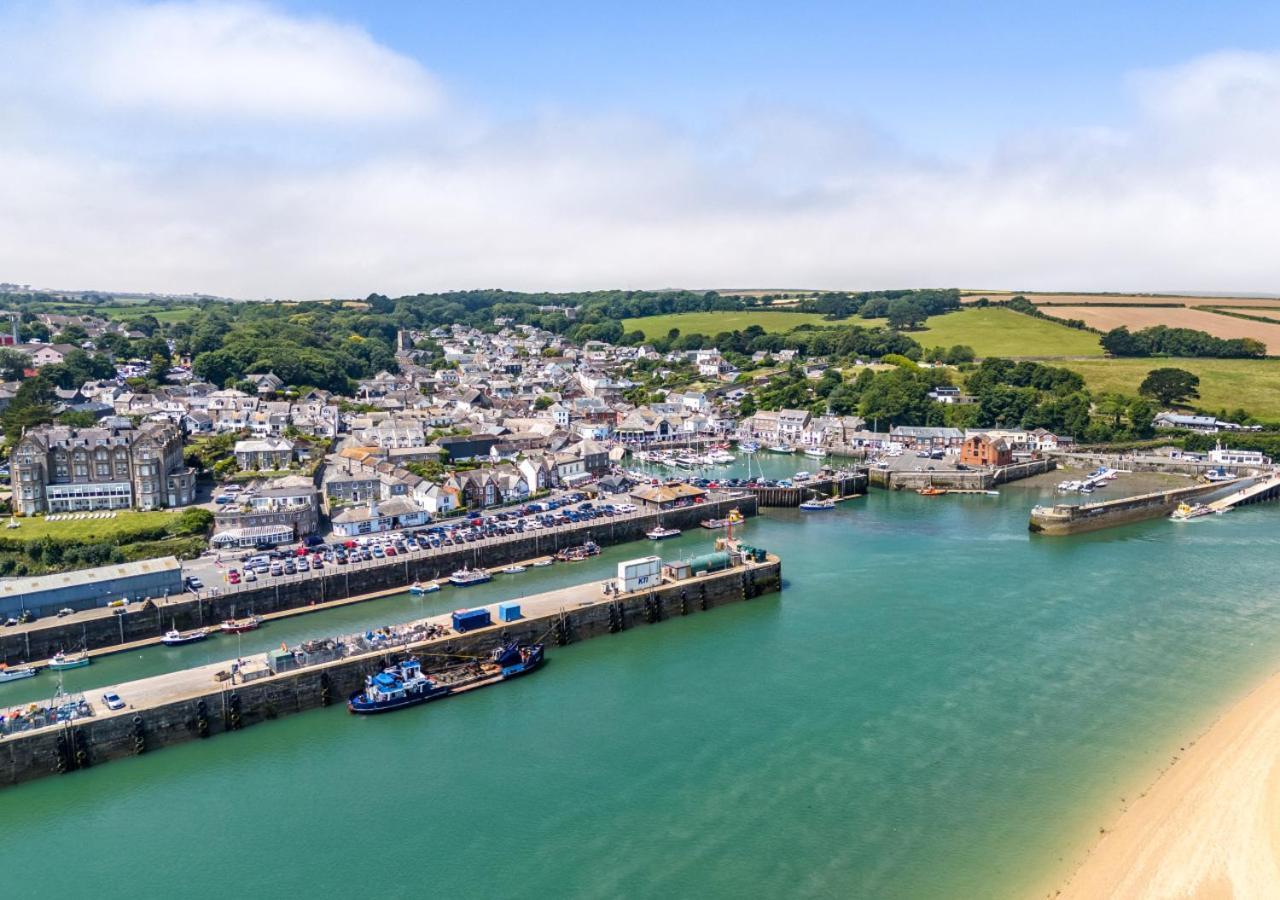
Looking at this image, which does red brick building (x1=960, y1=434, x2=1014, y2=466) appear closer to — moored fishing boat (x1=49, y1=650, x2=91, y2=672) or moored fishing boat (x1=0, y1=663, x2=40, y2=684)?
moored fishing boat (x1=49, y1=650, x2=91, y2=672)

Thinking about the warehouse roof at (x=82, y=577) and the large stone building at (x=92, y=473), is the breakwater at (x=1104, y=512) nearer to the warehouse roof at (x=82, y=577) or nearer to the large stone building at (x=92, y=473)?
the warehouse roof at (x=82, y=577)

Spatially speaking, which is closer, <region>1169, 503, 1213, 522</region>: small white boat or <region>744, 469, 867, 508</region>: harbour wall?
<region>1169, 503, 1213, 522</region>: small white boat

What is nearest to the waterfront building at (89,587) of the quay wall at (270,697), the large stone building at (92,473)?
the quay wall at (270,697)

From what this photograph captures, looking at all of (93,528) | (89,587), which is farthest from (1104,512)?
(93,528)

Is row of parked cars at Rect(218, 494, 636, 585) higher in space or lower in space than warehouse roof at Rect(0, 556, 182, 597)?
lower

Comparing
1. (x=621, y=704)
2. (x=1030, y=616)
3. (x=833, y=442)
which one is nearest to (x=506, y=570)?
(x=621, y=704)

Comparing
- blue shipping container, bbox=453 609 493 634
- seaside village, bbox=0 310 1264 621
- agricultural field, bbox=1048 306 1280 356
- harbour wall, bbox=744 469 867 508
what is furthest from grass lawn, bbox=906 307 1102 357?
blue shipping container, bbox=453 609 493 634

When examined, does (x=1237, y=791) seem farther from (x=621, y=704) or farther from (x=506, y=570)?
→ (x=506, y=570)

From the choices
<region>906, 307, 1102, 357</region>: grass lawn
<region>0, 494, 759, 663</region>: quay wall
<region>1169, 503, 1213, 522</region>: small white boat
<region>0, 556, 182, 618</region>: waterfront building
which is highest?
<region>906, 307, 1102, 357</region>: grass lawn
